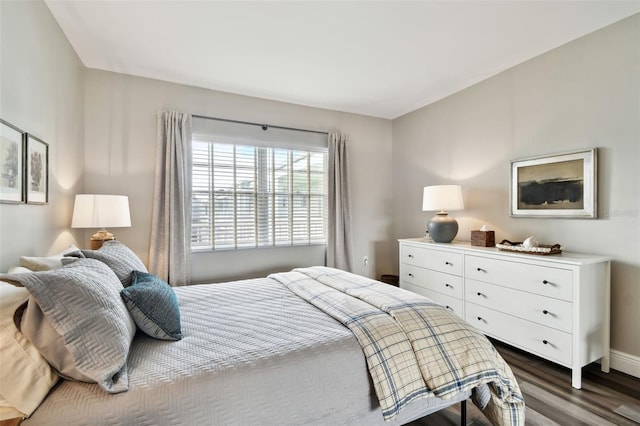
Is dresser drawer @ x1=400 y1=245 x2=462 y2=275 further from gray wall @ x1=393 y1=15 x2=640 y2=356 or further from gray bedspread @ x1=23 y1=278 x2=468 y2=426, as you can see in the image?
gray bedspread @ x1=23 y1=278 x2=468 y2=426

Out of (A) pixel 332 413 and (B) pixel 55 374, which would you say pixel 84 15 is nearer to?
(B) pixel 55 374

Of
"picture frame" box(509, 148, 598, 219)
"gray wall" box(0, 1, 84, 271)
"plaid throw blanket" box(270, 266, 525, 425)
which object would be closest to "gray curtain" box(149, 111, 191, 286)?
"gray wall" box(0, 1, 84, 271)

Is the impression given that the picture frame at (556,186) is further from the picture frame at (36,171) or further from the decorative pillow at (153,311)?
the picture frame at (36,171)

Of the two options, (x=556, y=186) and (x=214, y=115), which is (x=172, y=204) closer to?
(x=214, y=115)

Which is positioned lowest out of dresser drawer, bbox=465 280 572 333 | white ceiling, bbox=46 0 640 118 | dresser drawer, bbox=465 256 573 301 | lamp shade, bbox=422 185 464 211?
dresser drawer, bbox=465 280 572 333

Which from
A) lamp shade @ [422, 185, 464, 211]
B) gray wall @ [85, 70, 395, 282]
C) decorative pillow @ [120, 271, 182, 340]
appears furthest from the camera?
lamp shade @ [422, 185, 464, 211]

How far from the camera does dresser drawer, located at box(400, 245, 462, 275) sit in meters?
2.93

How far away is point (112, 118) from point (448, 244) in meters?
3.67

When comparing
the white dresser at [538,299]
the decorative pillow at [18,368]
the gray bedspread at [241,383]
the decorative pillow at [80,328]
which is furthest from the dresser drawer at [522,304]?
the decorative pillow at [18,368]

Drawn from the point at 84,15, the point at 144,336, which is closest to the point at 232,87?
the point at 84,15

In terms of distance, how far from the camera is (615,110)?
7.53 feet

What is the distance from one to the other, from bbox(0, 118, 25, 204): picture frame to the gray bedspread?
3.52ft

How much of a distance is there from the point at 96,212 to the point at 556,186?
154 inches

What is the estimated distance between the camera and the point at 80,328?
103 cm
